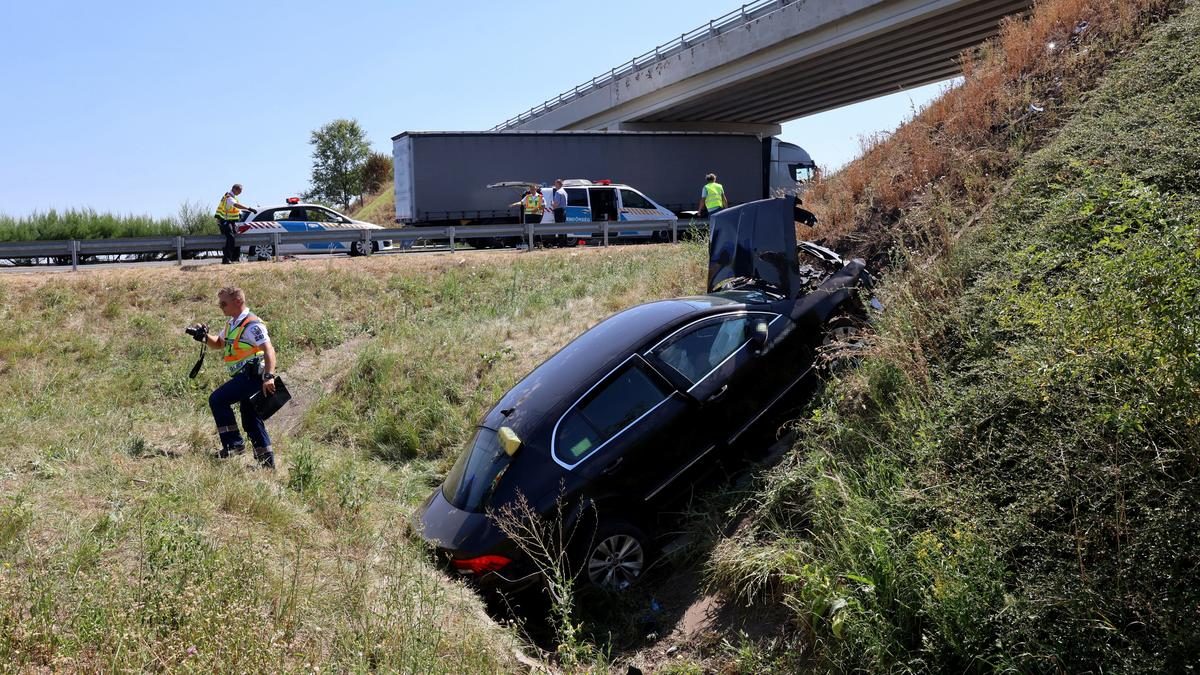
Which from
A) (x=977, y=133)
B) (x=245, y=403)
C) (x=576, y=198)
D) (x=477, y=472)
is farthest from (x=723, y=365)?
(x=576, y=198)

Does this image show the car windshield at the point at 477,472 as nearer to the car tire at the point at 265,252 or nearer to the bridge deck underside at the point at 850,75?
the car tire at the point at 265,252

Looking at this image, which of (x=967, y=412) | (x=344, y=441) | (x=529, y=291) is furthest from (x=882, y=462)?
(x=529, y=291)

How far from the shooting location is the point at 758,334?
689 cm

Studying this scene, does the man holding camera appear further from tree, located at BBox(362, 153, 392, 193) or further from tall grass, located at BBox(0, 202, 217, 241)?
tree, located at BBox(362, 153, 392, 193)

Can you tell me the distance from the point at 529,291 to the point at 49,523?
10.1 metres

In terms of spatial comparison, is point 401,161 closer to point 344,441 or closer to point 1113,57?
point 344,441

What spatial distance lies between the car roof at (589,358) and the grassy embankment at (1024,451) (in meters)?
1.30

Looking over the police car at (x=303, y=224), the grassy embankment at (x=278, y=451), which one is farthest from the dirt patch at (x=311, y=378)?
the police car at (x=303, y=224)

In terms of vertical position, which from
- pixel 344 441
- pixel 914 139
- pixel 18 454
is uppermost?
pixel 914 139

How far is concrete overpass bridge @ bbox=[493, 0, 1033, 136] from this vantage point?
28.7 meters

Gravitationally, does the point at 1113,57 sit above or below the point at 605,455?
above

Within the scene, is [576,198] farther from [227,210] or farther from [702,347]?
[702,347]

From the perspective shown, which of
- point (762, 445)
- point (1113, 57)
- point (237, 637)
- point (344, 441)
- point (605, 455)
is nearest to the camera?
point (237, 637)

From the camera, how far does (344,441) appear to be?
10.5 m
